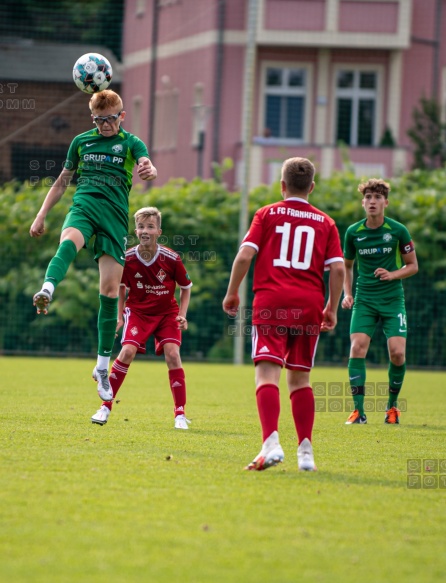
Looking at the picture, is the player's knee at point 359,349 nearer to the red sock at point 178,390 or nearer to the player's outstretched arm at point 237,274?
the red sock at point 178,390

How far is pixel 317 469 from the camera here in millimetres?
6238

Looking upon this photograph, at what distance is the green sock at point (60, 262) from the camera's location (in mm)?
7198

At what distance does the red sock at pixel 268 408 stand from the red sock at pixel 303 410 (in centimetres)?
20

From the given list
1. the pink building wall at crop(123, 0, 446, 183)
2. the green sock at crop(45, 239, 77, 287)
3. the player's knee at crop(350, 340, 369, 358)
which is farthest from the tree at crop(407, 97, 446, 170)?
the green sock at crop(45, 239, 77, 287)

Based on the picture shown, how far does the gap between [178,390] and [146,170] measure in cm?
206

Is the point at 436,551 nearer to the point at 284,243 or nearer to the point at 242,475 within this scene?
the point at 242,475

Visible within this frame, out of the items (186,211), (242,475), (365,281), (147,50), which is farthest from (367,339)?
(147,50)

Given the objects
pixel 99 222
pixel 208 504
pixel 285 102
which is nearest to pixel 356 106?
pixel 285 102

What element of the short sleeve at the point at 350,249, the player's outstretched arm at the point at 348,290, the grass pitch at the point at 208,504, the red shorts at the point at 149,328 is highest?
the short sleeve at the point at 350,249

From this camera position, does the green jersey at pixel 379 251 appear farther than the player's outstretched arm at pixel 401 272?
Yes

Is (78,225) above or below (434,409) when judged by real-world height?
above

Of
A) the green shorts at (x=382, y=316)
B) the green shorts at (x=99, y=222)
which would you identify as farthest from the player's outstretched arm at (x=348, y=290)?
the green shorts at (x=99, y=222)

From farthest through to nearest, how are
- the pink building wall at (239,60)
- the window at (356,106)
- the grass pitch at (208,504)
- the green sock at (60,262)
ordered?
the window at (356,106) → the pink building wall at (239,60) → the green sock at (60,262) → the grass pitch at (208,504)

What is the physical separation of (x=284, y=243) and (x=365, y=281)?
390 centimetres
